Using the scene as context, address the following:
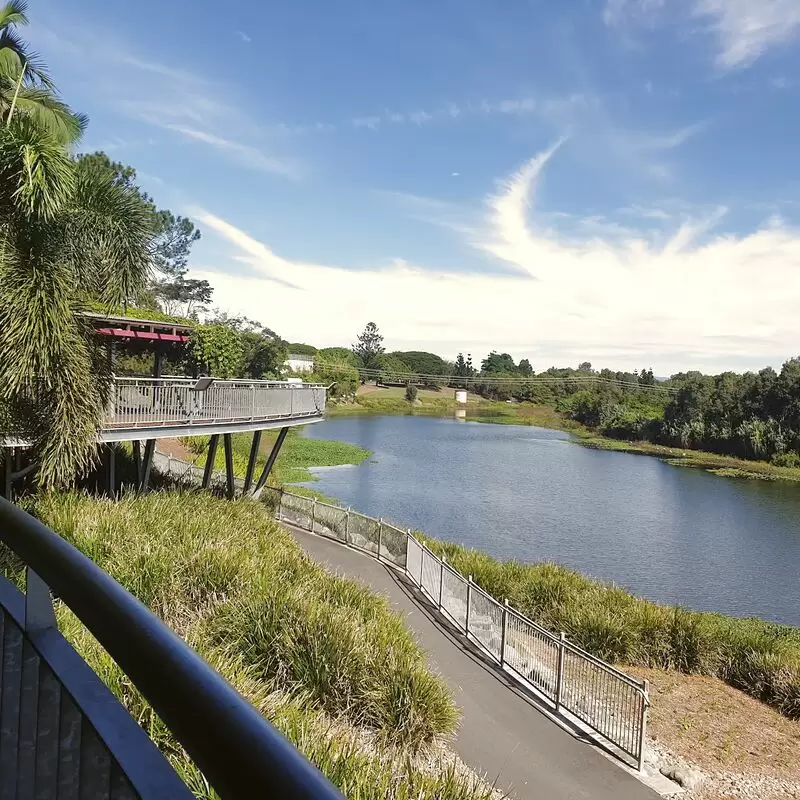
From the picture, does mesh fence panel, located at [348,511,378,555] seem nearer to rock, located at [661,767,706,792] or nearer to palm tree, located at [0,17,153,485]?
palm tree, located at [0,17,153,485]

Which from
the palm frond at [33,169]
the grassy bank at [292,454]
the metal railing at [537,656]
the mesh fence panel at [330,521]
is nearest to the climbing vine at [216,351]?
the grassy bank at [292,454]

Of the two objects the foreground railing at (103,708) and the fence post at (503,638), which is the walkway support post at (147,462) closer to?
the fence post at (503,638)

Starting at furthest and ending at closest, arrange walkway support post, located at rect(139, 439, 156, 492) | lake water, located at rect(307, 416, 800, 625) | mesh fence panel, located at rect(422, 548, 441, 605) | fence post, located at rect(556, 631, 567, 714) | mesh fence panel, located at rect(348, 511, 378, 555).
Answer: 1. lake water, located at rect(307, 416, 800, 625)
2. mesh fence panel, located at rect(348, 511, 378, 555)
3. walkway support post, located at rect(139, 439, 156, 492)
4. mesh fence panel, located at rect(422, 548, 441, 605)
5. fence post, located at rect(556, 631, 567, 714)

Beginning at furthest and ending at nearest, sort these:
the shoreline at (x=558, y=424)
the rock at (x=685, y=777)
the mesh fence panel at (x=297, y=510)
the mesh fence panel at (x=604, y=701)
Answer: the shoreline at (x=558, y=424) < the mesh fence panel at (x=297, y=510) < the mesh fence panel at (x=604, y=701) < the rock at (x=685, y=777)

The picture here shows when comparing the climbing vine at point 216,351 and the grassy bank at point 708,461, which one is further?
the grassy bank at point 708,461

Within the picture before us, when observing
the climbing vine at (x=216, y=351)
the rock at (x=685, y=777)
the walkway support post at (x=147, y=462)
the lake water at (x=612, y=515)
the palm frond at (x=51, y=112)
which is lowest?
the lake water at (x=612, y=515)

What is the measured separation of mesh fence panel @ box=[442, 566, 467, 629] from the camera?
1247cm

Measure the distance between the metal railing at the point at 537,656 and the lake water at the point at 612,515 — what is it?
32.6 feet

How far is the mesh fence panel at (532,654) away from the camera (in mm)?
10250

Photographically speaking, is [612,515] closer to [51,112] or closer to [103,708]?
[51,112]

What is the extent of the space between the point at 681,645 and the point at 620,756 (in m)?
5.25

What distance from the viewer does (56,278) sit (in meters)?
9.45

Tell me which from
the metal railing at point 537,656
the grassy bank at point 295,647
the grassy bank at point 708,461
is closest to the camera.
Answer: the grassy bank at point 295,647

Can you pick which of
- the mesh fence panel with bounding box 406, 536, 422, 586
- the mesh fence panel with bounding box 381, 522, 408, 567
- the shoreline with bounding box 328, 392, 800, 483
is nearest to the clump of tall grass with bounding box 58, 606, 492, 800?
the mesh fence panel with bounding box 406, 536, 422, 586
